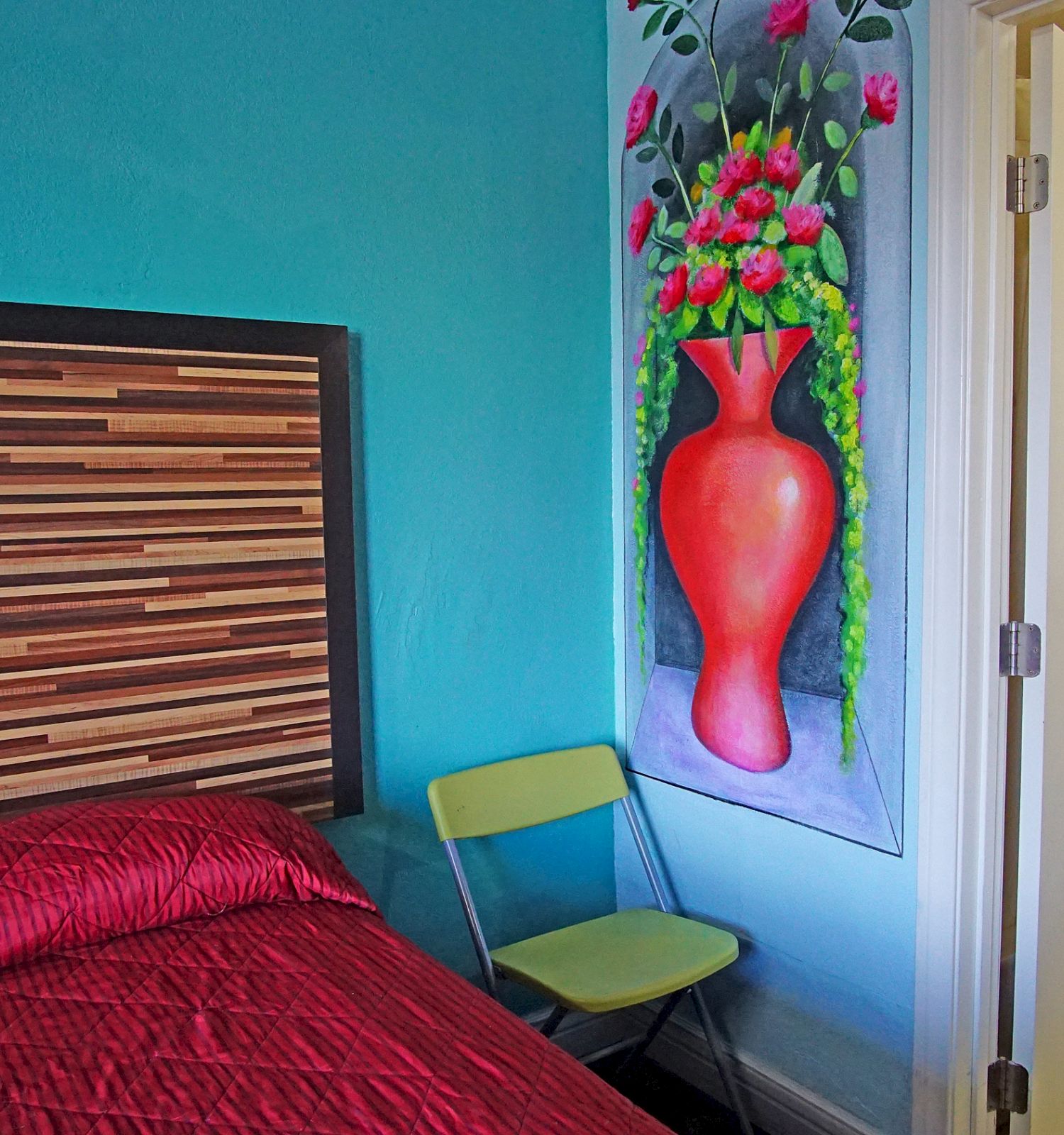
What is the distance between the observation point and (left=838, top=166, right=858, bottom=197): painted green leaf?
80.7 inches

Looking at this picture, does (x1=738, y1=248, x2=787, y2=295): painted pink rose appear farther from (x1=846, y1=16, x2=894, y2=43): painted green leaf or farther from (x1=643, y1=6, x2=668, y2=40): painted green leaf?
(x1=643, y1=6, x2=668, y2=40): painted green leaf

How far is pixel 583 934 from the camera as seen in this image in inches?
92.3

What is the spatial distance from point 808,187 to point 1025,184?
0.40 metres

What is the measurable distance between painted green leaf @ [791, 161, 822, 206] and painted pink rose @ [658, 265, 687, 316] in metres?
0.32

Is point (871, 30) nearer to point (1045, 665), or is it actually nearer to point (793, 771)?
point (1045, 665)

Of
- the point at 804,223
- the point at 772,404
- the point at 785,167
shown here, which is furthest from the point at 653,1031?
the point at 785,167

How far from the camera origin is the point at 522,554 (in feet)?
8.36

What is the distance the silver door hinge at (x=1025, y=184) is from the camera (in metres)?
1.90

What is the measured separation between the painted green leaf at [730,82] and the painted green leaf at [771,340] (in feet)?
1.54

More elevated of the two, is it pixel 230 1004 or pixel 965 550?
pixel 965 550

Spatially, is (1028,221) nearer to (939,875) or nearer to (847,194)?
(847,194)

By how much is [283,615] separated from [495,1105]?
118 centimetres

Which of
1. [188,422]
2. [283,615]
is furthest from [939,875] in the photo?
[188,422]

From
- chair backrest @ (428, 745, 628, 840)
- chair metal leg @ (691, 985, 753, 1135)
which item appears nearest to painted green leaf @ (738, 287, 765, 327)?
chair backrest @ (428, 745, 628, 840)
